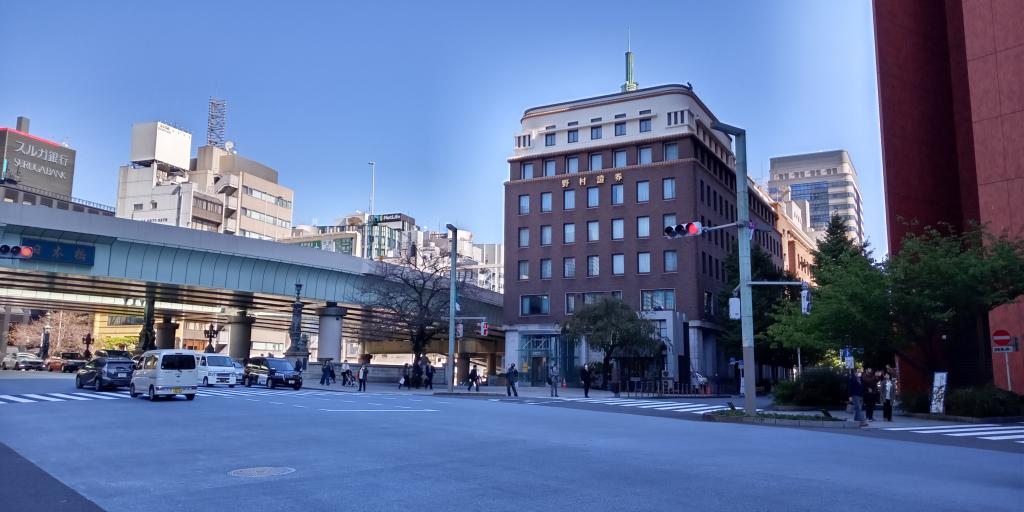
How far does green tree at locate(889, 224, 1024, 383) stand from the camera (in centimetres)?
2567

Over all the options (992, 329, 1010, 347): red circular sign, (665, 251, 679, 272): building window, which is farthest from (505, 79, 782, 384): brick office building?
(992, 329, 1010, 347): red circular sign

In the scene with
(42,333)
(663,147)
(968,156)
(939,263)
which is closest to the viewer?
(939,263)

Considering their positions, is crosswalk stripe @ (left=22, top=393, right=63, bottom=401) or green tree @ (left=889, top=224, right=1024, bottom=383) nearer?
green tree @ (left=889, top=224, right=1024, bottom=383)

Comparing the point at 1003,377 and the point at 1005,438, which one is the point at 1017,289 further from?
the point at 1005,438

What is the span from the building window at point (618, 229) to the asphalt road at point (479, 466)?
42885 millimetres

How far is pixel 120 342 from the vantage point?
96.3 meters

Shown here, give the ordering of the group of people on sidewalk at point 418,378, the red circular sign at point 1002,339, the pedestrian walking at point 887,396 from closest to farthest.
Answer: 1. the pedestrian walking at point 887,396
2. the red circular sign at point 1002,339
3. the group of people on sidewalk at point 418,378

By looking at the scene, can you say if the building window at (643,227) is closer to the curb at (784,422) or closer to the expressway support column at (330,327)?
the expressway support column at (330,327)

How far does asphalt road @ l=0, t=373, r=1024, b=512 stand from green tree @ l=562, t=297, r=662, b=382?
28.4 meters

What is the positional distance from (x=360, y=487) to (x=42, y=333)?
97.1m

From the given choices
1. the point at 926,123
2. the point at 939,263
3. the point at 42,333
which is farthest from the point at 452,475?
the point at 42,333

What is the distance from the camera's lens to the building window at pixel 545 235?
6562cm

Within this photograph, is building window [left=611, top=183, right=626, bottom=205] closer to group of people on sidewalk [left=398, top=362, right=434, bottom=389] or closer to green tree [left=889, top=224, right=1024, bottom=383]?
group of people on sidewalk [left=398, top=362, right=434, bottom=389]

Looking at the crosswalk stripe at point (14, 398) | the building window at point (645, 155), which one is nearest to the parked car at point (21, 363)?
the crosswalk stripe at point (14, 398)
